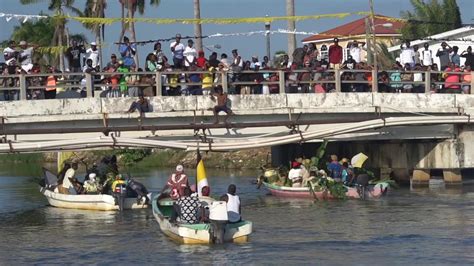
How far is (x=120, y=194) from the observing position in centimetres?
4131

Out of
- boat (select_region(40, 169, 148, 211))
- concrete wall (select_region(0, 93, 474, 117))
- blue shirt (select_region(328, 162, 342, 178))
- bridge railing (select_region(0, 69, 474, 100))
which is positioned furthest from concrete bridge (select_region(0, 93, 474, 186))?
boat (select_region(40, 169, 148, 211))

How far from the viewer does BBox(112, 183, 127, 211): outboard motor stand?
41344 mm

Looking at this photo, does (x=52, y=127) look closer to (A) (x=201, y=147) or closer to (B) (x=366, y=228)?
(A) (x=201, y=147)

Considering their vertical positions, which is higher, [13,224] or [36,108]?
[36,108]

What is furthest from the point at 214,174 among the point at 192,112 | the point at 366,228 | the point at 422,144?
the point at 366,228

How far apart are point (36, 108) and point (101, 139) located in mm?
2356

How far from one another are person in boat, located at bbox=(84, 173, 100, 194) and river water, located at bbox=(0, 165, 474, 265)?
3.76ft

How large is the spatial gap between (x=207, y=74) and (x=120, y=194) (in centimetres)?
472

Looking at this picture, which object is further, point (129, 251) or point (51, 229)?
point (51, 229)

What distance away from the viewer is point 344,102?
137ft

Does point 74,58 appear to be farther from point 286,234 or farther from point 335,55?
point 286,234

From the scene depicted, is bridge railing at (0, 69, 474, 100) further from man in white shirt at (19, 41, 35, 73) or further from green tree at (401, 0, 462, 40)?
green tree at (401, 0, 462, 40)

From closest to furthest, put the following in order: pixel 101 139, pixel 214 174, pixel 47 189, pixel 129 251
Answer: pixel 129 251 < pixel 101 139 < pixel 47 189 < pixel 214 174

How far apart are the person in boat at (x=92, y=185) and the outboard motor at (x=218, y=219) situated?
11983 millimetres
